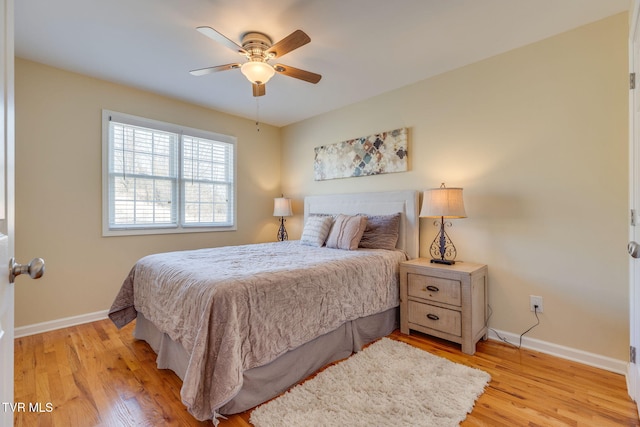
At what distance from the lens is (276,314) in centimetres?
177

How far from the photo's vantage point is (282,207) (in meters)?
4.22

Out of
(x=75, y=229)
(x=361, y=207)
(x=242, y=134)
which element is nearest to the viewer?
(x=75, y=229)

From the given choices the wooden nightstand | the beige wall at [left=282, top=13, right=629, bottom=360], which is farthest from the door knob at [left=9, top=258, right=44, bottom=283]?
the beige wall at [left=282, top=13, right=629, bottom=360]

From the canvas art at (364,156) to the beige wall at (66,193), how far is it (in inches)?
80.3

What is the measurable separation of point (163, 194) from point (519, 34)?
385 cm

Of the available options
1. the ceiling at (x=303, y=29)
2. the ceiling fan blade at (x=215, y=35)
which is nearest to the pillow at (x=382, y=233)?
the ceiling at (x=303, y=29)

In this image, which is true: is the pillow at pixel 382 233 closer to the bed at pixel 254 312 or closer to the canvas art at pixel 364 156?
the bed at pixel 254 312

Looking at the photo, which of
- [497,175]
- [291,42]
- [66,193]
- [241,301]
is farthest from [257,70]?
[66,193]

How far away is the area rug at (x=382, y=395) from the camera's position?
5.07 ft

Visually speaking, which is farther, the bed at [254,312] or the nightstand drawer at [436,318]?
the nightstand drawer at [436,318]

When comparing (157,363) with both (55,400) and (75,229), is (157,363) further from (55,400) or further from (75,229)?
(75,229)

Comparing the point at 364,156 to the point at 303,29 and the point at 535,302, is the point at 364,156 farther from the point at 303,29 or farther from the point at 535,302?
the point at 535,302

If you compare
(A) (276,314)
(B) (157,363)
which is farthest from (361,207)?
(B) (157,363)

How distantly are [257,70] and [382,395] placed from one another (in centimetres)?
237
